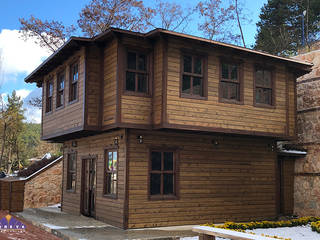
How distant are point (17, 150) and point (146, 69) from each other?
34.5 meters

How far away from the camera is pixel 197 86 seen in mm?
11828

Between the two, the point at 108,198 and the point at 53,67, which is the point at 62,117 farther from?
the point at 108,198

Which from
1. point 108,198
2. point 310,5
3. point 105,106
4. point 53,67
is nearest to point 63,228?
point 108,198

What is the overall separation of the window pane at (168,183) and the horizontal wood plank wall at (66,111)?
114 inches

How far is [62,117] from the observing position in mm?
13469

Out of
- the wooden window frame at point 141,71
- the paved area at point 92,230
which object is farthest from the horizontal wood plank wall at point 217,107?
the paved area at point 92,230

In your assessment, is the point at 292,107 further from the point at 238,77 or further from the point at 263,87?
the point at 238,77

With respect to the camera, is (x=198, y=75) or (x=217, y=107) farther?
(x=217, y=107)

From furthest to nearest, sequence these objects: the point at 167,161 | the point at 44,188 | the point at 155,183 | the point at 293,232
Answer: the point at 44,188
the point at 167,161
the point at 155,183
the point at 293,232

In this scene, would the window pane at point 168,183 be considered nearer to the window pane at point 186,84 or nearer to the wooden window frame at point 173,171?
the wooden window frame at point 173,171

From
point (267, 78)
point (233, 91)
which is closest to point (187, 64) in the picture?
point (233, 91)

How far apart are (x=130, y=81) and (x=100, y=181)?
3392 millimetres

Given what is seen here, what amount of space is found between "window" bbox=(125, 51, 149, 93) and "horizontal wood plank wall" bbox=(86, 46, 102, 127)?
3.72ft

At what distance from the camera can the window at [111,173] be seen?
1197 centimetres
